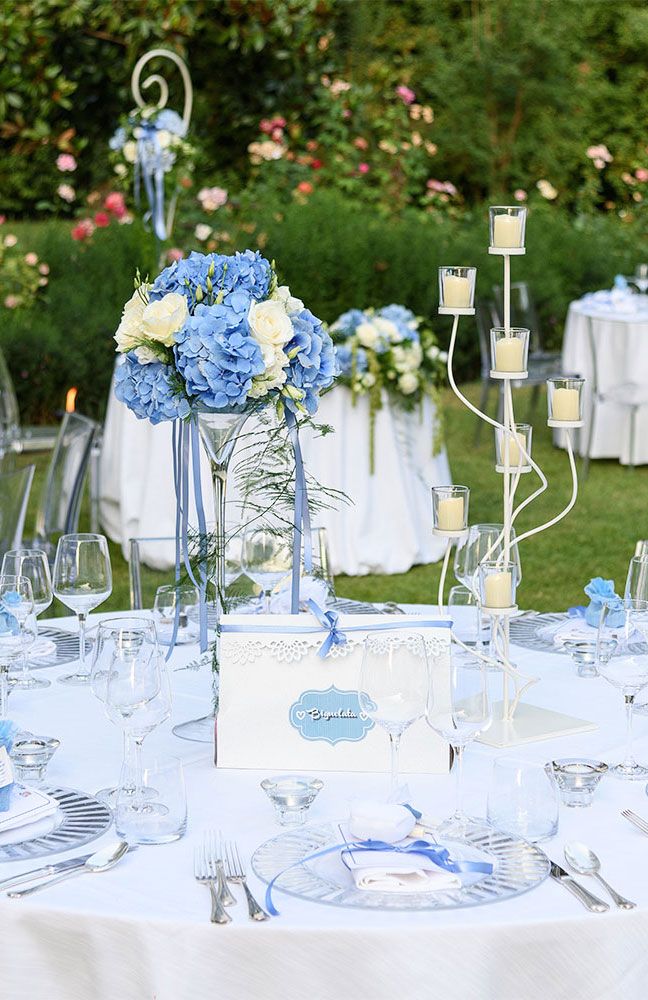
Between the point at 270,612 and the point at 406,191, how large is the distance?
9760 mm

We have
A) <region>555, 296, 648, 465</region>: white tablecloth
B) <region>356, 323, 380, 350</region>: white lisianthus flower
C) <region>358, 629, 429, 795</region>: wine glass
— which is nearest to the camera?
<region>358, 629, 429, 795</region>: wine glass

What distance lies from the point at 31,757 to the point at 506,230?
110 cm

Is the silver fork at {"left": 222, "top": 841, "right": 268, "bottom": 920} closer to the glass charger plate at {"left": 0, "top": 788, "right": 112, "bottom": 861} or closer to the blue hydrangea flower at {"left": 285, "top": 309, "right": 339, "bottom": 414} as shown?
the glass charger plate at {"left": 0, "top": 788, "right": 112, "bottom": 861}

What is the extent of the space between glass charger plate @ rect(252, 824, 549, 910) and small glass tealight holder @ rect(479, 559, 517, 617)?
40cm

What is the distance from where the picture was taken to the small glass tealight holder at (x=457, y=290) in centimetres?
225

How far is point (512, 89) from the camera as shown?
15039 millimetres

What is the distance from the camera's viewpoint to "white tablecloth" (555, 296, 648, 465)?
8562mm

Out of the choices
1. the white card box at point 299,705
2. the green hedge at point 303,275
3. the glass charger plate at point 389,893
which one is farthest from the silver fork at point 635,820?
the green hedge at point 303,275

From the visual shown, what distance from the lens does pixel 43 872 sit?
1.75 meters

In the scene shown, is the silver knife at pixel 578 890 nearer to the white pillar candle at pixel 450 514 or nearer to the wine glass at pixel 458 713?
the wine glass at pixel 458 713

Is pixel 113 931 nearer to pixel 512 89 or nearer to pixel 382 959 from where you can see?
pixel 382 959

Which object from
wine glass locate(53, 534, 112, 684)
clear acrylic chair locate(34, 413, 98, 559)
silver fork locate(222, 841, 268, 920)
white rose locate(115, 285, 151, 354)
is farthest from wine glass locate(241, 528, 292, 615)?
clear acrylic chair locate(34, 413, 98, 559)

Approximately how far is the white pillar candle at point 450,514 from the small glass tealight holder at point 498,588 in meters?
0.11

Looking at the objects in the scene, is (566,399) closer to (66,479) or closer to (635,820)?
(635,820)
